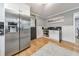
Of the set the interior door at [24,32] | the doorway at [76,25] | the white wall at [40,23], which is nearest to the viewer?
the doorway at [76,25]

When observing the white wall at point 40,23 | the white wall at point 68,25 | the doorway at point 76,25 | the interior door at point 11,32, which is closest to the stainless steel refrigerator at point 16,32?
the interior door at point 11,32

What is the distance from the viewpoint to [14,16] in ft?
5.57

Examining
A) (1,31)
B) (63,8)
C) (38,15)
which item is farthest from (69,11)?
(1,31)

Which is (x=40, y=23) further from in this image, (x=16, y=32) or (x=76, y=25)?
(x=76, y=25)

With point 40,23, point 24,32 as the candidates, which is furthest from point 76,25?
point 24,32

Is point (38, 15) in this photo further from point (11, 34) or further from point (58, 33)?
point (11, 34)

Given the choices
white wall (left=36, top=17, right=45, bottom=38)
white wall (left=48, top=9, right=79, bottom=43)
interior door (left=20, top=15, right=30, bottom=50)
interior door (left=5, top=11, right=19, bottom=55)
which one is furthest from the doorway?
interior door (left=5, top=11, right=19, bottom=55)

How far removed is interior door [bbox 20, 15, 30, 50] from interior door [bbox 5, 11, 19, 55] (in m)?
0.14

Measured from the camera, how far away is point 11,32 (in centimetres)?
163

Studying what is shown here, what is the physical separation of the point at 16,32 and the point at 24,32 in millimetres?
244

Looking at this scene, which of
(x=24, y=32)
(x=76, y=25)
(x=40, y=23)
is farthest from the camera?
(x=24, y=32)

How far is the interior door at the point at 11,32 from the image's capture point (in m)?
1.53

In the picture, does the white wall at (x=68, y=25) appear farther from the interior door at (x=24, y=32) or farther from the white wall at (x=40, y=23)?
the interior door at (x=24, y=32)

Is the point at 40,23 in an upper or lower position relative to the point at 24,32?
upper
